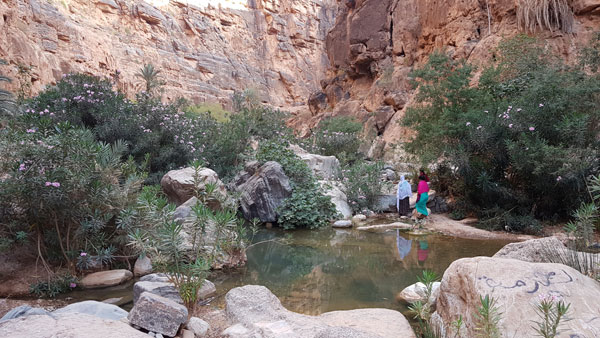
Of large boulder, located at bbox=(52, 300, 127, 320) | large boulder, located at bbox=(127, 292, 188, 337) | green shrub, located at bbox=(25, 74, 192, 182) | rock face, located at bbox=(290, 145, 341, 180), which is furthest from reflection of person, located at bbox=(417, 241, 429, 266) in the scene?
green shrub, located at bbox=(25, 74, 192, 182)

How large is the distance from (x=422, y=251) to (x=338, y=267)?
6.37 ft

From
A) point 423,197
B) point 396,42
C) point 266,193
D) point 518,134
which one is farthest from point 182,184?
point 396,42

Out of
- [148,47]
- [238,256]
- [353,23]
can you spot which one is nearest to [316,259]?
[238,256]

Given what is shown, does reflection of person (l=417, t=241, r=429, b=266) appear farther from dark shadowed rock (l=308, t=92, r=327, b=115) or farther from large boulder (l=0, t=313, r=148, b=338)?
dark shadowed rock (l=308, t=92, r=327, b=115)

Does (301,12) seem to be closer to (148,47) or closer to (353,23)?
(148,47)

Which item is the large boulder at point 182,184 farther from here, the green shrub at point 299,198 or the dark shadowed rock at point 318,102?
the dark shadowed rock at point 318,102

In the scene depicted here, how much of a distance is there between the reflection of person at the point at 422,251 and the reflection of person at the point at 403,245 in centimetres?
21

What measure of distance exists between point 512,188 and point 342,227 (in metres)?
4.42

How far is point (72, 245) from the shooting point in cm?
517

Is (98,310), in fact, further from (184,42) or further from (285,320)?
(184,42)

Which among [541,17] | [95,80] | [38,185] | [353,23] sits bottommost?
[38,185]

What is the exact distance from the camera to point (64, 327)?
2.66m

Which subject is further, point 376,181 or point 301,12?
point 301,12

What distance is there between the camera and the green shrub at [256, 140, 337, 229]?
31.7ft
